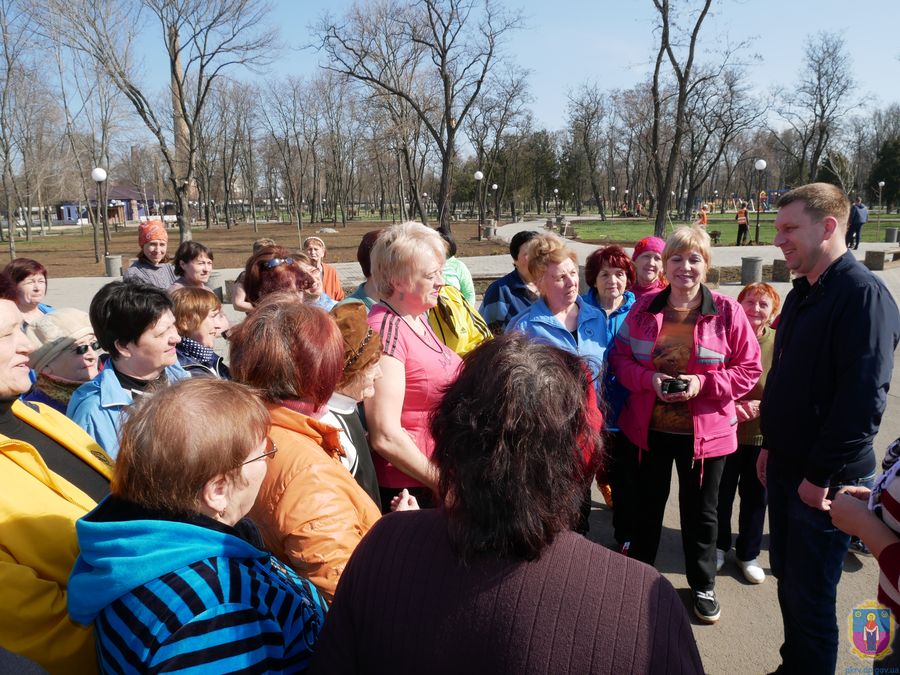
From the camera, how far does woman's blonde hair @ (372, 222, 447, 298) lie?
9.07ft

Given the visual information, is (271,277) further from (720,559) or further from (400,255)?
(720,559)

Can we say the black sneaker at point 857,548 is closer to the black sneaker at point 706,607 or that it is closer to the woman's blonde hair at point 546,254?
the black sneaker at point 706,607

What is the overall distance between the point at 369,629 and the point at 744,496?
310 cm

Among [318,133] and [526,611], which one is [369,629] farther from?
[318,133]

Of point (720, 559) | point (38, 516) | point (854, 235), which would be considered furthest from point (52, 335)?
point (854, 235)

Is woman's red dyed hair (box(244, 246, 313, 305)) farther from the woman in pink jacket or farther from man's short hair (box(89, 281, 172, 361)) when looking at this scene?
the woman in pink jacket

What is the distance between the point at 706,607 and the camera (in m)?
3.08

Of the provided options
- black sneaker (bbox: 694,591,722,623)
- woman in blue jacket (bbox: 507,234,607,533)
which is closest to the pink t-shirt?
woman in blue jacket (bbox: 507,234,607,533)

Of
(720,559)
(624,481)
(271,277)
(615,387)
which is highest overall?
(271,277)

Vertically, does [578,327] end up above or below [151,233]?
below

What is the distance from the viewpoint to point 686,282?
3076 millimetres

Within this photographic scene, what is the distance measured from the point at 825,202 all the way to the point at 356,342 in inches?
74.9

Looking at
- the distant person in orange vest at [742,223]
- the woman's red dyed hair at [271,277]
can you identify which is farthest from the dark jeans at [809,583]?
the distant person in orange vest at [742,223]

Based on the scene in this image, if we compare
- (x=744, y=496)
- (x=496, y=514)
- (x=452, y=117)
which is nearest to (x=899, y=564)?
(x=496, y=514)
